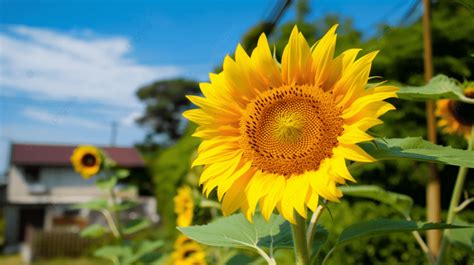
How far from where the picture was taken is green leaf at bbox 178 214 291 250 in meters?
0.81

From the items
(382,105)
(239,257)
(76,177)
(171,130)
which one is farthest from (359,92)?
(171,130)

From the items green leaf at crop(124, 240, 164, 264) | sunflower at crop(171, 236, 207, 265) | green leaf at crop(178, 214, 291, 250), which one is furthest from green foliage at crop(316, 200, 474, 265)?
green leaf at crop(178, 214, 291, 250)

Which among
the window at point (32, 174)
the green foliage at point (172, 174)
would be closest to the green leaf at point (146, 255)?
the green foliage at point (172, 174)

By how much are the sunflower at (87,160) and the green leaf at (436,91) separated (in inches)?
99.3

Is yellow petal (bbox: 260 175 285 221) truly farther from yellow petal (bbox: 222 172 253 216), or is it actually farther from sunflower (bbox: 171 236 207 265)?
sunflower (bbox: 171 236 207 265)

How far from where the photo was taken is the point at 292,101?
29.6 inches

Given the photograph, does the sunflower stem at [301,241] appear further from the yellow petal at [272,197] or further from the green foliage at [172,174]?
the green foliage at [172,174]

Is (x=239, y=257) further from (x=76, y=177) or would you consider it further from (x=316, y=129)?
(x=76, y=177)

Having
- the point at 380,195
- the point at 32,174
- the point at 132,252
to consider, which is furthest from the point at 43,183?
the point at 380,195

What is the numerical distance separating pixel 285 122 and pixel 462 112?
0.82 metres

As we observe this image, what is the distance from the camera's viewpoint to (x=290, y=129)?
0.75m

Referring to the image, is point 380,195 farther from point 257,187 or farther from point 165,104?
point 165,104

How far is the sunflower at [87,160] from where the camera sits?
10.1ft

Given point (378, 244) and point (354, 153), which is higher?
point (354, 153)
